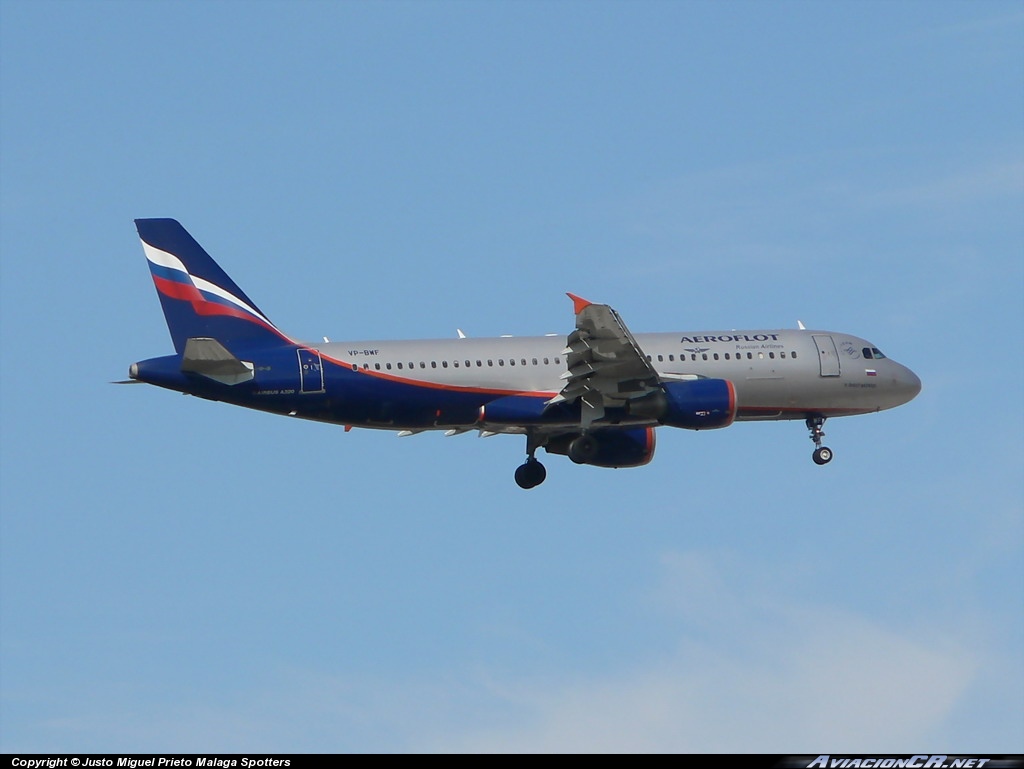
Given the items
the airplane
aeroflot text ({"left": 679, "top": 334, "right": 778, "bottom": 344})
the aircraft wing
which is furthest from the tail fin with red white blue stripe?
aeroflot text ({"left": 679, "top": 334, "right": 778, "bottom": 344})

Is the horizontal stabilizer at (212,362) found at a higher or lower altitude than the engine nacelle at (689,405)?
higher

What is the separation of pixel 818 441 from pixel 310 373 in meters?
18.9

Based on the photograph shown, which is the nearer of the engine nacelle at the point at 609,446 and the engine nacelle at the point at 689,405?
the engine nacelle at the point at 689,405

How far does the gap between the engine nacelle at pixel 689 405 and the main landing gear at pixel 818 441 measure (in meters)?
6.26

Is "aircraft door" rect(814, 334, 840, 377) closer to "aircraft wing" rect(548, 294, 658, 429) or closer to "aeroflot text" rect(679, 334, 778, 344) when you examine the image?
"aeroflot text" rect(679, 334, 778, 344)

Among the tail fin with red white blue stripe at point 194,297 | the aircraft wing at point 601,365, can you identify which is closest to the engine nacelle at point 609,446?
the aircraft wing at point 601,365

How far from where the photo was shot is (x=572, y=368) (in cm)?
5438

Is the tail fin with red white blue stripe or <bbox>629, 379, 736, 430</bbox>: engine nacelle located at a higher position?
the tail fin with red white blue stripe

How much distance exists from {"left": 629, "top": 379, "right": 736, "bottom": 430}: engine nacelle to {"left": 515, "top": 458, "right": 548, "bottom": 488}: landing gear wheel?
6212 millimetres

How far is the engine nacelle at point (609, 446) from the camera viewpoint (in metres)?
58.2

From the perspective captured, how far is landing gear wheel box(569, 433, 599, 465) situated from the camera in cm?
5806

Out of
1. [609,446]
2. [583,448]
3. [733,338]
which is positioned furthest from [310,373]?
[733,338]

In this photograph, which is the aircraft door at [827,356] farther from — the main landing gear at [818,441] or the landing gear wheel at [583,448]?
the landing gear wheel at [583,448]

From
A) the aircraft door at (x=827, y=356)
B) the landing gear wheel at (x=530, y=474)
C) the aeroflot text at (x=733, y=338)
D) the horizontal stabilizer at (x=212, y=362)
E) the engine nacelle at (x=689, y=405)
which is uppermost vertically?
the aeroflot text at (x=733, y=338)
